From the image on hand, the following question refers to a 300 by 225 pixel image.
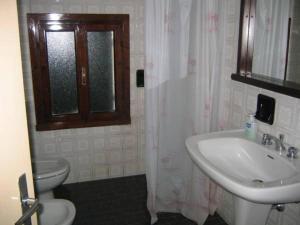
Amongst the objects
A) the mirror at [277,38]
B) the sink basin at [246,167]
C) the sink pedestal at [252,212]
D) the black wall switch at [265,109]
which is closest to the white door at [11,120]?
the sink basin at [246,167]

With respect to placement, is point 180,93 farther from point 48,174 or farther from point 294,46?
point 48,174

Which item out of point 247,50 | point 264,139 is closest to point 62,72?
point 247,50

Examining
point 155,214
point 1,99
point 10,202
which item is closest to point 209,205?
point 155,214

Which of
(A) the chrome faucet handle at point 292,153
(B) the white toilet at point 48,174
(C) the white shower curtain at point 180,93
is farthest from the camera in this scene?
(B) the white toilet at point 48,174

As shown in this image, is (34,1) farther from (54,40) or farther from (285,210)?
(285,210)

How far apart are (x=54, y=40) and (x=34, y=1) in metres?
0.37

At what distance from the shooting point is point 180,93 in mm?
2354

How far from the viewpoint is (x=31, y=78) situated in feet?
8.91

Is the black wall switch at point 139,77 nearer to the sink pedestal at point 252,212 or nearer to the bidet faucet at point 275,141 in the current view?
the bidet faucet at point 275,141

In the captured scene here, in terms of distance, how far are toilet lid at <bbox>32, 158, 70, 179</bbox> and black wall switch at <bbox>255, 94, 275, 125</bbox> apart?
1.61 meters

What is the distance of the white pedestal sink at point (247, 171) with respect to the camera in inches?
51.9

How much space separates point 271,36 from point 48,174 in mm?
1999

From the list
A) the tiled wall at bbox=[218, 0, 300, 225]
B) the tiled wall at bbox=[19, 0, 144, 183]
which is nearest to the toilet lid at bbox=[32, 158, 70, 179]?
the tiled wall at bbox=[19, 0, 144, 183]

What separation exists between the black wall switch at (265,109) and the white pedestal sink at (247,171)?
171mm
